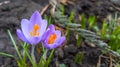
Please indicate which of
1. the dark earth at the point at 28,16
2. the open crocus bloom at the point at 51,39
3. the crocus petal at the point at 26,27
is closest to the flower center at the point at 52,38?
the open crocus bloom at the point at 51,39

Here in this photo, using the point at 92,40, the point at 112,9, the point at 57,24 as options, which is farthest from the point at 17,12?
the point at 112,9

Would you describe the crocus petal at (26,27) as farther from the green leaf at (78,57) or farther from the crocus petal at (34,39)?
the green leaf at (78,57)

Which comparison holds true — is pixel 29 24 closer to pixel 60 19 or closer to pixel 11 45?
pixel 11 45

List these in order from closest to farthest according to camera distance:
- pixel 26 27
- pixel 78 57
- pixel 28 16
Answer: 1. pixel 26 27
2. pixel 78 57
3. pixel 28 16

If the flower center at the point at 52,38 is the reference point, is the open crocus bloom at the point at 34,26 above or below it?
above

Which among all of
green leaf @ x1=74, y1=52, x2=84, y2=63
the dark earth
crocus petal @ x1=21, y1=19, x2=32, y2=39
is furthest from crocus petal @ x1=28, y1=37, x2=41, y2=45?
green leaf @ x1=74, y1=52, x2=84, y2=63

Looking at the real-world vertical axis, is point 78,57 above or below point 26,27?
below

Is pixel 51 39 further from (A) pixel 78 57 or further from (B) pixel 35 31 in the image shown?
(A) pixel 78 57

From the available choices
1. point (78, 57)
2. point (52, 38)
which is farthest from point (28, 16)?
point (52, 38)
